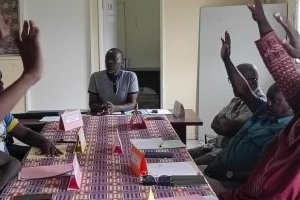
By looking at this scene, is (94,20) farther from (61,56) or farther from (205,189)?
(205,189)

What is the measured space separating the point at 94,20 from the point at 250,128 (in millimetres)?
3067

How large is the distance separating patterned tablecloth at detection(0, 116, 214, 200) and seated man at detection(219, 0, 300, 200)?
227mm

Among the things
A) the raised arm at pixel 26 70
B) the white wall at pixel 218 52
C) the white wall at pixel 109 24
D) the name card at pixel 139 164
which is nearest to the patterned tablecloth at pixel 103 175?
the name card at pixel 139 164

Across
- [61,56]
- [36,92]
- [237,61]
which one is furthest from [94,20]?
[237,61]

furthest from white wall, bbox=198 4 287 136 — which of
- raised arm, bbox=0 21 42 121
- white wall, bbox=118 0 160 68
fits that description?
raised arm, bbox=0 21 42 121

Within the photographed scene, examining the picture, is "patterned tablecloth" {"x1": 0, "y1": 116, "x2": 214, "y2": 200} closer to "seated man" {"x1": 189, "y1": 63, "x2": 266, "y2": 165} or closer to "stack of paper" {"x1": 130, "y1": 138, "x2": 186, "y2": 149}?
"stack of paper" {"x1": 130, "y1": 138, "x2": 186, "y2": 149}

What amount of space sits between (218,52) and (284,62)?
3085 mm

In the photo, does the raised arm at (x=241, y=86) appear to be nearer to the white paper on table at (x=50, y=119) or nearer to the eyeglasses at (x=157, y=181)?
the eyeglasses at (x=157, y=181)

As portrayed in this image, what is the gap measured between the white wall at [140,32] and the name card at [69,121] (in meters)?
3.29

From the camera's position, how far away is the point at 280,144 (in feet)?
5.05

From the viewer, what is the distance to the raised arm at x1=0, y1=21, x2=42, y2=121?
1092 mm

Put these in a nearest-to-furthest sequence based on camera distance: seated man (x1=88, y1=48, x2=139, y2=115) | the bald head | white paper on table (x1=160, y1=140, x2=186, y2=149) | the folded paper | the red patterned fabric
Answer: the red patterned fabric, the folded paper, white paper on table (x1=160, y1=140, x2=186, y2=149), the bald head, seated man (x1=88, y1=48, x2=139, y2=115)

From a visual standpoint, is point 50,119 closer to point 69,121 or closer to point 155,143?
point 69,121

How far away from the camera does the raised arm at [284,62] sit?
1617 mm
